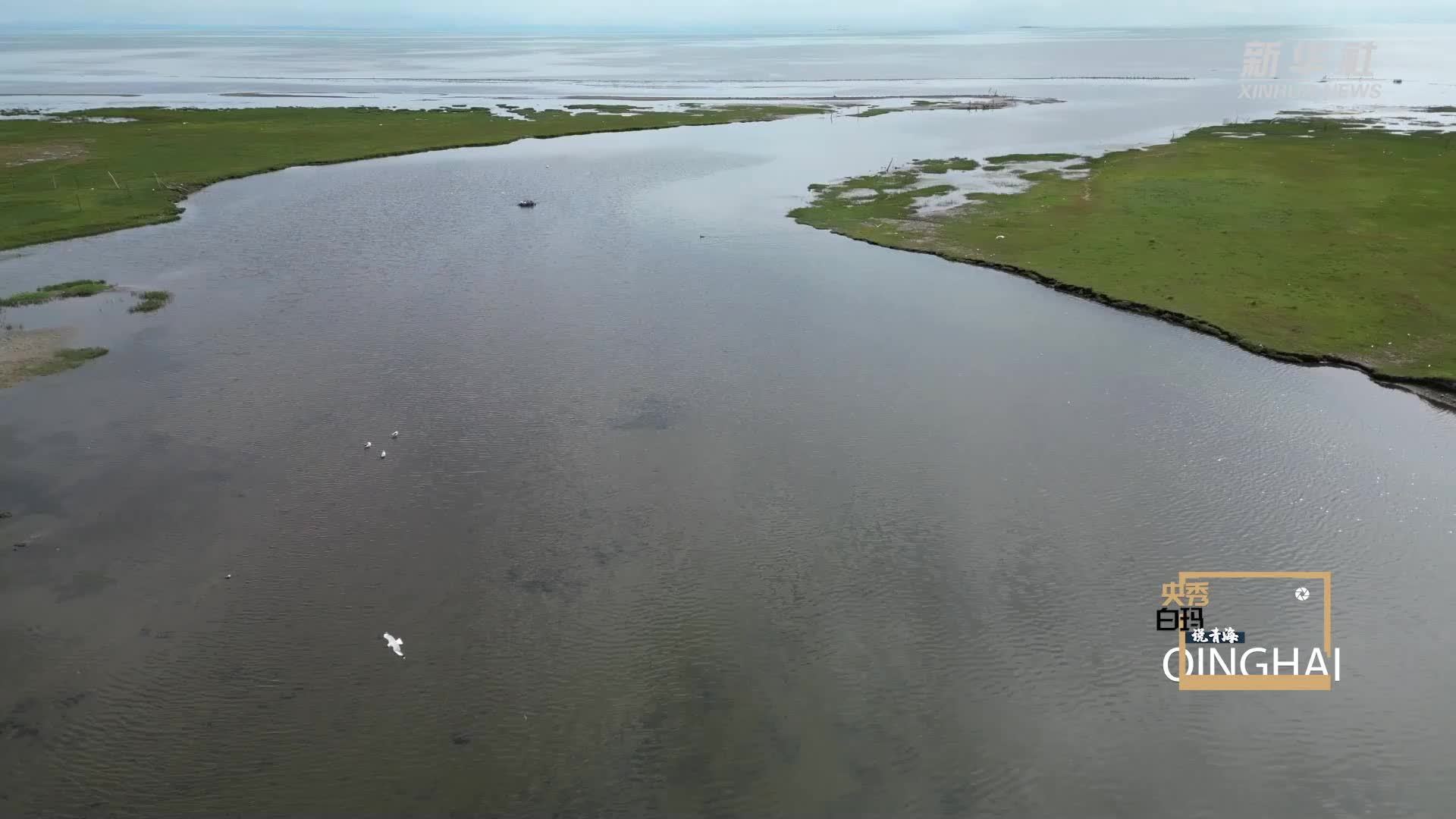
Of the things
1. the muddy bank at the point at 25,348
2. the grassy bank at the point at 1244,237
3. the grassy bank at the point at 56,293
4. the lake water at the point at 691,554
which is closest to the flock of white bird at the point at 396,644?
the lake water at the point at 691,554

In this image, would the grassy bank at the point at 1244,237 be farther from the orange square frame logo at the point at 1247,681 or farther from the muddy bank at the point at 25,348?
the muddy bank at the point at 25,348

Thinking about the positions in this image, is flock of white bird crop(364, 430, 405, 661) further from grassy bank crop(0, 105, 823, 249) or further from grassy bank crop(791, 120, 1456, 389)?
grassy bank crop(0, 105, 823, 249)

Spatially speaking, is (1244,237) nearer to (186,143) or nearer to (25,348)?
(25,348)

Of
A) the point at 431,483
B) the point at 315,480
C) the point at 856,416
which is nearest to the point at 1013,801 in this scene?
the point at 856,416

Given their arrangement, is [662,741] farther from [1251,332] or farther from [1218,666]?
Answer: [1251,332]

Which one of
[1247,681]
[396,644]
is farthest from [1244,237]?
[396,644]

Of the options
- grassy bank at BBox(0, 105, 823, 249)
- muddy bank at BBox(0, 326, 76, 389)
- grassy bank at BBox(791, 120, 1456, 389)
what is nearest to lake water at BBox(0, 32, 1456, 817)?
muddy bank at BBox(0, 326, 76, 389)
